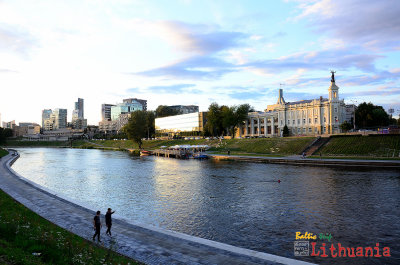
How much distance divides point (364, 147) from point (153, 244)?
6772 cm

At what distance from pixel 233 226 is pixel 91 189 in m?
23.7

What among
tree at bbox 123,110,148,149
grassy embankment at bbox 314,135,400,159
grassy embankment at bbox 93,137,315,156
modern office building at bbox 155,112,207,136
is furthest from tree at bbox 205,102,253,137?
grassy embankment at bbox 314,135,400,159

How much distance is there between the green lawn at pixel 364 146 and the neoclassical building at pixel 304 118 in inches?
1187

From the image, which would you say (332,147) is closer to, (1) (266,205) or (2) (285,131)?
(2) (285,131)

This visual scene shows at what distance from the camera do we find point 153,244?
1631 centimetres

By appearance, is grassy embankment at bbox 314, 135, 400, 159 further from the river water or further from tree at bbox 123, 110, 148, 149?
tree at bbox 123, 110, 148, 149

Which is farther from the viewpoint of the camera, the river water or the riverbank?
the riverbank

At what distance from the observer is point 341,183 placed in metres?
38.8

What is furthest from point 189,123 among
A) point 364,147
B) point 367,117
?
point 364,147

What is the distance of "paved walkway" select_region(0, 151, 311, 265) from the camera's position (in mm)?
14156

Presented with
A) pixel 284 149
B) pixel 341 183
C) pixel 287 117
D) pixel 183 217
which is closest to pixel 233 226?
pixel 183 217

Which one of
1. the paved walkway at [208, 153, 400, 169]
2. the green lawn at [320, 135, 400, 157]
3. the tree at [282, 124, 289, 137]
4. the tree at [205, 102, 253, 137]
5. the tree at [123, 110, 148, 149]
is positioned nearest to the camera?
the paved walkway at [208, 153, 400, 169]

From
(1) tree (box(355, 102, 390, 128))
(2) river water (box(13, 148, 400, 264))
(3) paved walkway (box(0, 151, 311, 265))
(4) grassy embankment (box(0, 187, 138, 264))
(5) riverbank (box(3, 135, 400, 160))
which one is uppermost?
(1) tree (box(355, 102, 390, 128))

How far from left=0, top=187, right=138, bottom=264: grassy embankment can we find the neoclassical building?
104994mm
